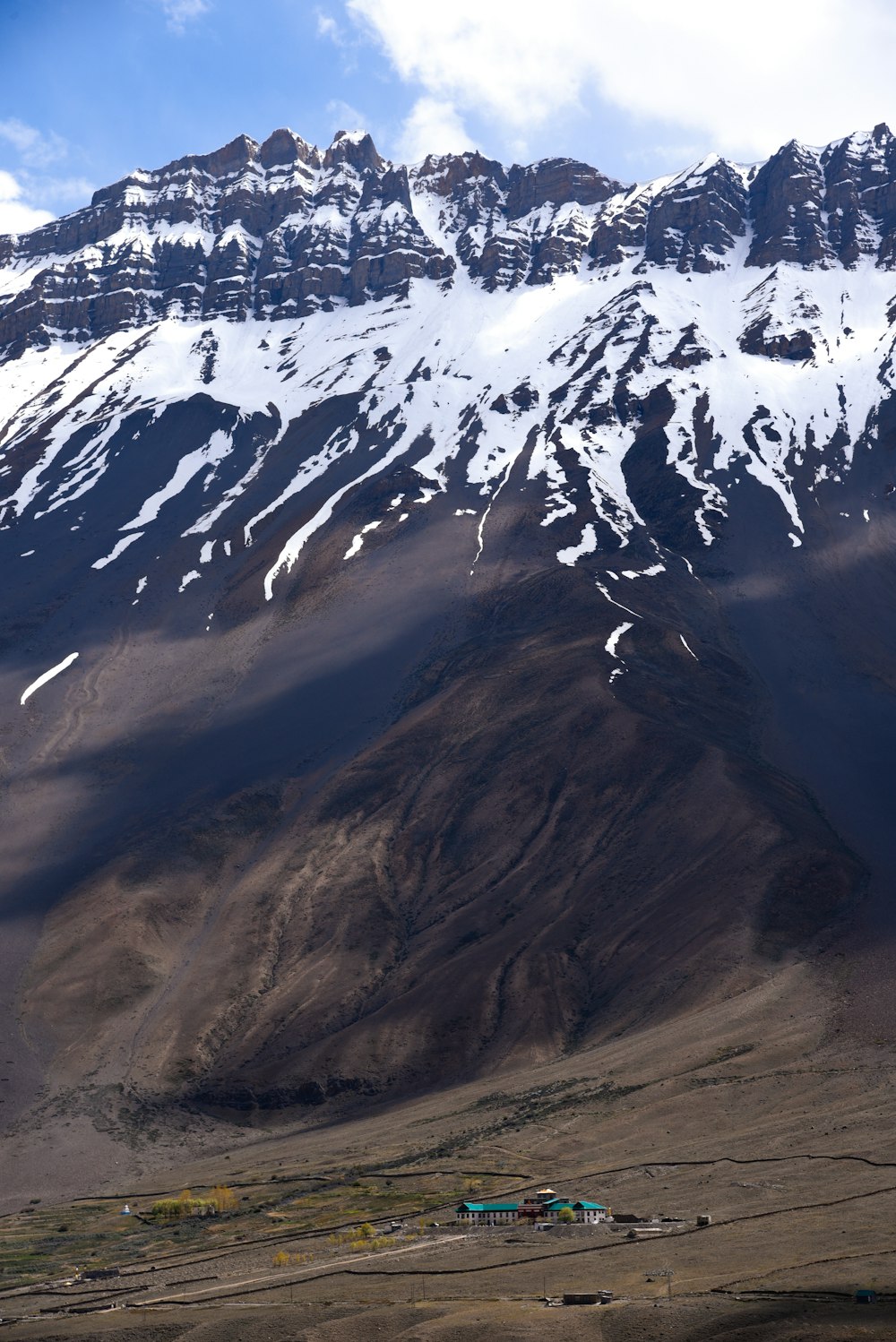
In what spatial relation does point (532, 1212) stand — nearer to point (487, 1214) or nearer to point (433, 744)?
Result: point (487, 1214)

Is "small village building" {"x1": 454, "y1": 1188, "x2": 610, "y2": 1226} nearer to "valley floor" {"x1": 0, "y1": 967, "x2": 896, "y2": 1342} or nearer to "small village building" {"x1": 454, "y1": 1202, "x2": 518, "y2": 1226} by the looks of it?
"small village building" {"x1": 454, "y1": 1202, "x2": 518, "y2": 1226}

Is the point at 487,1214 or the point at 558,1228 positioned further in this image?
the point at 487,1214

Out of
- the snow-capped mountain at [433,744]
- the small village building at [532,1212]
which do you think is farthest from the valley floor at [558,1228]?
the snow-capped mountain at [433,744]

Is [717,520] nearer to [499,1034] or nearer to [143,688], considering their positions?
[143,688]

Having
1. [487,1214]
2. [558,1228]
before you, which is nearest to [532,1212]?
[487,1214]

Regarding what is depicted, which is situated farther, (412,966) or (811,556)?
(811,556)

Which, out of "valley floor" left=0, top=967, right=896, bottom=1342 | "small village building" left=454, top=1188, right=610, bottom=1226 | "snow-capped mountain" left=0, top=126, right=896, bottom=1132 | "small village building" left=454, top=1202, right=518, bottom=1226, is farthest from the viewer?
"snow-capped mountain" left=0, top=126, right=896, bottom=1132

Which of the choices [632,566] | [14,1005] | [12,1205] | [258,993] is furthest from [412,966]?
[632,566]

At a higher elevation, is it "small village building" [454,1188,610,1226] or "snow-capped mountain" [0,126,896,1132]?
"snow-capped mountain" [0,126,896,1132]

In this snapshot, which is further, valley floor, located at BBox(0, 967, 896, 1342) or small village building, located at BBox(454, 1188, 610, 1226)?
small village building, located at BBox(454, 1188, 610, 1226)

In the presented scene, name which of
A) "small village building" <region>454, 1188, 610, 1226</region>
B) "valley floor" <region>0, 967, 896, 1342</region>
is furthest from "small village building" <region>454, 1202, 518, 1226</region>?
"valley floor" <region>0, 967, 896, 1342</region>

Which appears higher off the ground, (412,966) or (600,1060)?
(412,966)
